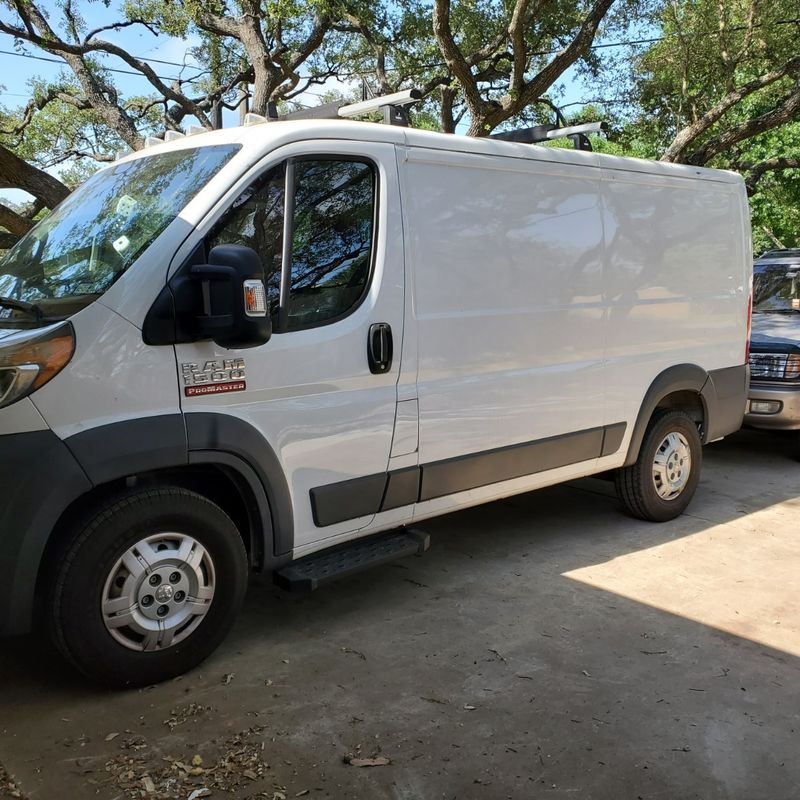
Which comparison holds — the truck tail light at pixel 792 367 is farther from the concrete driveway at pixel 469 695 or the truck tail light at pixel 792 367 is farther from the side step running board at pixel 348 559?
the side step running board at pixel 348 559

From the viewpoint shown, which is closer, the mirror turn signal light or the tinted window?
the mirror turn signal light

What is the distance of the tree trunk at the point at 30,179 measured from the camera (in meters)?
8.41

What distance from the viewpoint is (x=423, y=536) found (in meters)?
4.34

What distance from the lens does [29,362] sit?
3.05 metres

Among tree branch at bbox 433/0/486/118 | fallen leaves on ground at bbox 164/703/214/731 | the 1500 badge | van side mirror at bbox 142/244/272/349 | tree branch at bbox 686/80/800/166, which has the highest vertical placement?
tree branch at bbox 433/0/486/118

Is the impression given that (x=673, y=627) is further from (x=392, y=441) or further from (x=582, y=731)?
(x=392, y=441)

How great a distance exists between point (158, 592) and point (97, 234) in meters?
1.61

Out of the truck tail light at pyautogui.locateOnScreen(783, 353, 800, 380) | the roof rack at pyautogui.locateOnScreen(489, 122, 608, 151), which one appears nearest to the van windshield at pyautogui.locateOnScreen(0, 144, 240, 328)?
the roof rack at pyautogui.locateOnScreen(489, 122, 608, 151)

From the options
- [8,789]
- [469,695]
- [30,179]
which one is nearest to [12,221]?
[30,179]

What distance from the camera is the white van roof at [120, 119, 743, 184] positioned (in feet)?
12.2

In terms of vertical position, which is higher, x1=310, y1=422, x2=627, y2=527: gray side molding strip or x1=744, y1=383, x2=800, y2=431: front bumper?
x1=310, y1=422, x2=627, y2=527: gray side molding strip

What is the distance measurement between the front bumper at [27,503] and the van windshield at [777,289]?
7.58 metres

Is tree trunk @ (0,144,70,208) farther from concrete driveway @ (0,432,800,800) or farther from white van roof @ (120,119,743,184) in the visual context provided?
concrete driveway @ (0,432,800,800)

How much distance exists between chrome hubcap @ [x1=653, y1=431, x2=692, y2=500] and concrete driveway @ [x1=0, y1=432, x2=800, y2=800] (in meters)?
0.71
